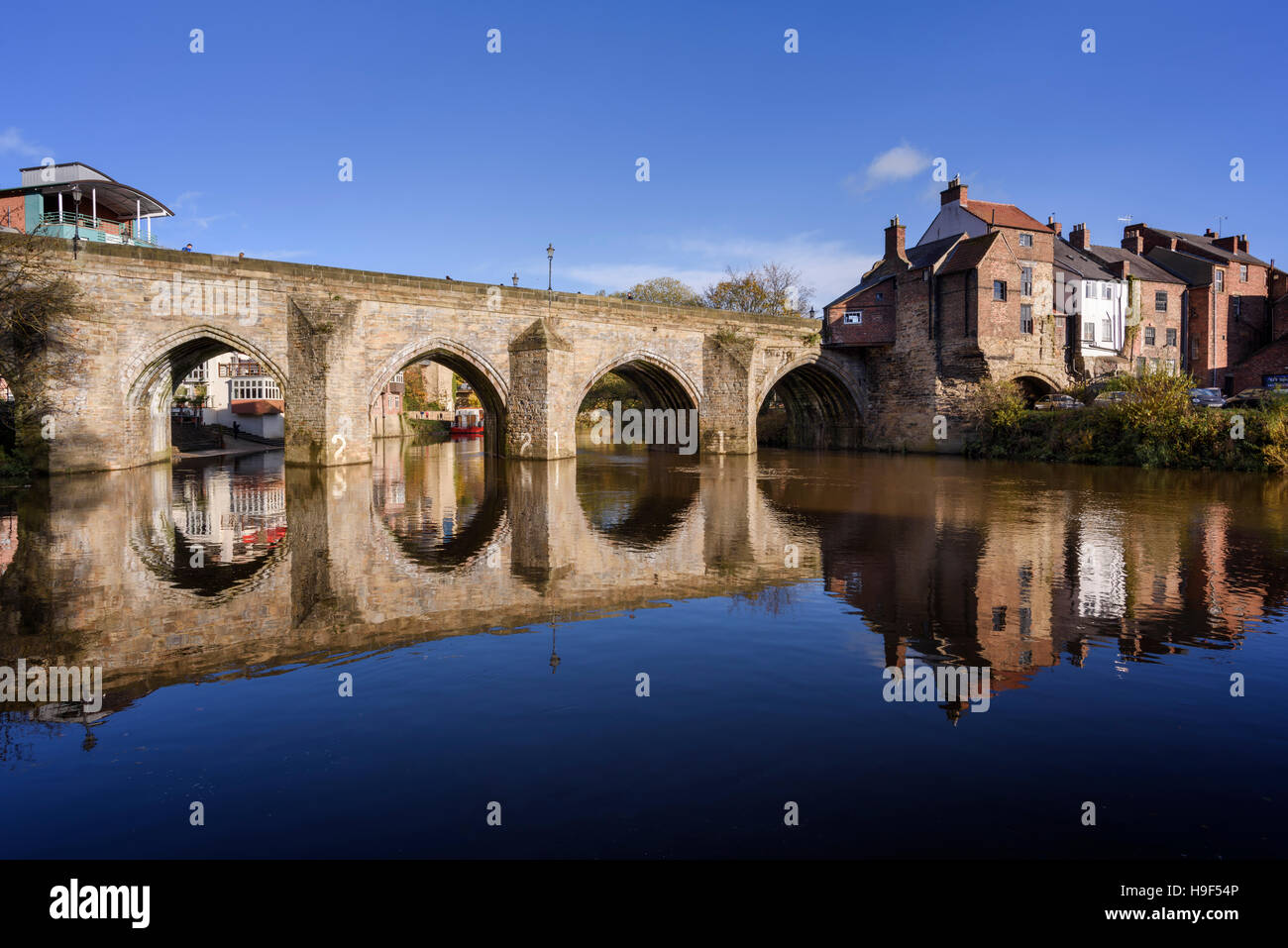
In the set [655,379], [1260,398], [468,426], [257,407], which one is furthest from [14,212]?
[1260,398]

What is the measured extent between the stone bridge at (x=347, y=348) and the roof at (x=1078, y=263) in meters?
20.7

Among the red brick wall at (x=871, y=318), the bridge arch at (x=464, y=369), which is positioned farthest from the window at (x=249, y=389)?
the red brick wall at (x=871, y=318)

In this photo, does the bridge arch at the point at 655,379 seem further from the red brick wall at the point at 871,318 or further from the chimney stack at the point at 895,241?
the chimney stack at the point at 895,241

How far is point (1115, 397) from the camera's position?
34125mm

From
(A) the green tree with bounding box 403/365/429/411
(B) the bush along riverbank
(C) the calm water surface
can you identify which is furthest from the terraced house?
(A) the green tree with bounding box 403/365/429/411

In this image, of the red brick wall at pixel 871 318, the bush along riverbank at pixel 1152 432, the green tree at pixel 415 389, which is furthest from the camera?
the green tree at pixel 415 389

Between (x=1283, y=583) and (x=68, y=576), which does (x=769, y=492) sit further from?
(x=68, y=576)

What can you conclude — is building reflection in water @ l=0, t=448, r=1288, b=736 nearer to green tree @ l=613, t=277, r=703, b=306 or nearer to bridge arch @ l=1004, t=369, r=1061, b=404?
bridge arch @ l=1004, t=369, r=1061, b=404

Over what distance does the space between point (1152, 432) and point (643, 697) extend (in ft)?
105

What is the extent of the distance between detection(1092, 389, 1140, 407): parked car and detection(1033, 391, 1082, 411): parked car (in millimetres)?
2710

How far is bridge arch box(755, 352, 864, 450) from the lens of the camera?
4309 cm

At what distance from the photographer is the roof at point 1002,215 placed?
41500 millimetres

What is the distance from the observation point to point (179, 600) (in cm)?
840
